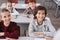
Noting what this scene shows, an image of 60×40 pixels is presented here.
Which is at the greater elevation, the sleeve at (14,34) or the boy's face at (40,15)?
the boy's face at (40,15)

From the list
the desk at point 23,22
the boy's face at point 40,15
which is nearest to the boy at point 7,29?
the boy's face at point 40,15

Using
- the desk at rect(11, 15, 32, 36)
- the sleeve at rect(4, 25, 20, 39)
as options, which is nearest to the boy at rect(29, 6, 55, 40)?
the sleeve at rect(4, 25, 20, 39)

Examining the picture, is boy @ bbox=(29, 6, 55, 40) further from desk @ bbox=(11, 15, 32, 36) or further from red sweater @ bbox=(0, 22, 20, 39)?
desk @ bbox=(11, 15, 32, 36)

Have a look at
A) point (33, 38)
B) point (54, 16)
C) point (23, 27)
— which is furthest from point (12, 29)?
point (54, 16)

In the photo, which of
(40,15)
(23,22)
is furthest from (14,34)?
(23,22)

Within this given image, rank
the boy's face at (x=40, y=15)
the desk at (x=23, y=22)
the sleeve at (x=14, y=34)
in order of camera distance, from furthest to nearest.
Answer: the desk at (x=23, y=22) < the boy's face at (x=40, y=15) < the sleeve at (x=14, y=34)

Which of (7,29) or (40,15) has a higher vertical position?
(40,15)

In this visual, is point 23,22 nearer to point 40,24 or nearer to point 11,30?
point 40,24

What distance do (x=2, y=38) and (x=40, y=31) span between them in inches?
23.1

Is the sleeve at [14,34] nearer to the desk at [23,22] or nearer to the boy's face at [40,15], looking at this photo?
the boy's face at [40,15]

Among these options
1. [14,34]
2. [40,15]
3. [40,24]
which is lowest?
[14,34]

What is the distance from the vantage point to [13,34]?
167cm

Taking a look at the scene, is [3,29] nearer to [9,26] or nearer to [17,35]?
[9,26]

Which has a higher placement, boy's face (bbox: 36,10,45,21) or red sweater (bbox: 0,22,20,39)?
boy's face (bbox: 36,10,45,21)
